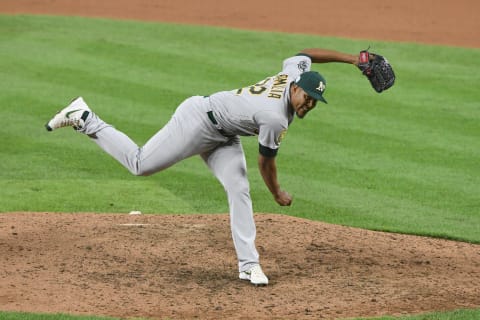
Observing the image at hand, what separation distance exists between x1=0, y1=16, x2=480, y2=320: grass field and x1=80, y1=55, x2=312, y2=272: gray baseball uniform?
1807 millimetres

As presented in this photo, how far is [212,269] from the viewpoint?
8.24m

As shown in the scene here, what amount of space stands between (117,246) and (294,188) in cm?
284

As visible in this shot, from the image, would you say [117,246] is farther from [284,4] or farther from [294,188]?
[284,4]

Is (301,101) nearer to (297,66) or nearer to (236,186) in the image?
(297,66)

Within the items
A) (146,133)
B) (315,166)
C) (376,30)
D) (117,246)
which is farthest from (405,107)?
(117,246)

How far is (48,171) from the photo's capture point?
11.4m

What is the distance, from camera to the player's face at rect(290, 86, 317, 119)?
23.9 feet

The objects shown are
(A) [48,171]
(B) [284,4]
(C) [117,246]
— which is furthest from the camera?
(B) [284,4]

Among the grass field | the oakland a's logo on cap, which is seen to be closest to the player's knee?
the oakland a's logo on cap

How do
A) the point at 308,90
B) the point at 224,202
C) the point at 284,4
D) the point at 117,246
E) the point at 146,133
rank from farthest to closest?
1. the point at 284,4
2. the point at 146,133
3. the point at 224,202
4. the point at 117,246
5. the point at 308,90

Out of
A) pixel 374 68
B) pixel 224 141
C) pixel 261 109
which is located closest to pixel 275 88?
pixel 261 109

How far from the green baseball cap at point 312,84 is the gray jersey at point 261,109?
0.19 meters

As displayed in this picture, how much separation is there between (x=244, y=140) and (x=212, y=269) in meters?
4.85

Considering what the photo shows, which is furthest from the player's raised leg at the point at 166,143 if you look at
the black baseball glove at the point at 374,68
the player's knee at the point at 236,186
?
the black baseball glove at the point at 374,68
